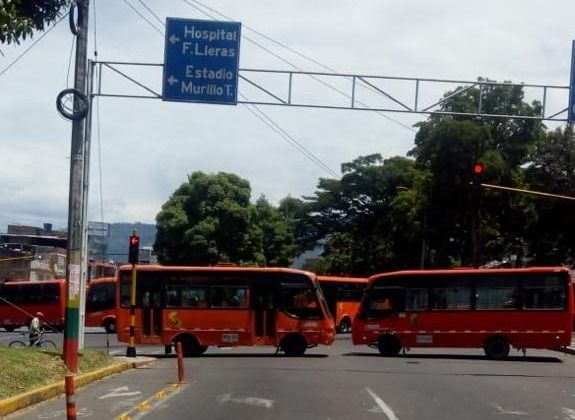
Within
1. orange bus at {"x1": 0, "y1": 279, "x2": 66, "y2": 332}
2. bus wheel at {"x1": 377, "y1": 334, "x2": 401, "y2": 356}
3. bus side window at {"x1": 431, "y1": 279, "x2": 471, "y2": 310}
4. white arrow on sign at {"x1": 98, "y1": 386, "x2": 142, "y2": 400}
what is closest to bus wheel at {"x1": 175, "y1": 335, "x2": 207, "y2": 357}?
bus wheel at {"x1": 377, "y1": 334, "x2": 401, "y2": 356}

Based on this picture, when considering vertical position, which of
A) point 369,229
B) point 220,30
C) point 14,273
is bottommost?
point 14,273

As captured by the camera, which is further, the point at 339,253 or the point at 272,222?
the point at 339,253

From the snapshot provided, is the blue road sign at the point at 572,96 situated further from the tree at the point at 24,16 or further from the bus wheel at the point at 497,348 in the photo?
the tree at the point at 24,16

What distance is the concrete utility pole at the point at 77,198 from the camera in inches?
792

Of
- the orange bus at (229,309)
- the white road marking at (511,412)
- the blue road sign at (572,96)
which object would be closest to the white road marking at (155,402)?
the white road marking at (511,412)

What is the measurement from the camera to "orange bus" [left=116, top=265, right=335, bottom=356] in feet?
98.5

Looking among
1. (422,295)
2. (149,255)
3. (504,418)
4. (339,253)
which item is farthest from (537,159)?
(149,255)

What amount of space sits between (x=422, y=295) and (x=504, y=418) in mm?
17407

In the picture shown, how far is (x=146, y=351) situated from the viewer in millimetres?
33156

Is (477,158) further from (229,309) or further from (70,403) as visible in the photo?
(70,403)

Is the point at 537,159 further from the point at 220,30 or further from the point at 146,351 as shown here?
the point at 220,30

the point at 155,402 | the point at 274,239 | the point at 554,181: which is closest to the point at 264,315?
the point at 155,402

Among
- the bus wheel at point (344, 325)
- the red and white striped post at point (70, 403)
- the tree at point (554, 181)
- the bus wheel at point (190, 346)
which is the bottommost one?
the bus wheel at point (344, 325)

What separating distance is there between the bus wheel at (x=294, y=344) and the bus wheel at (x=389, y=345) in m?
2.92
